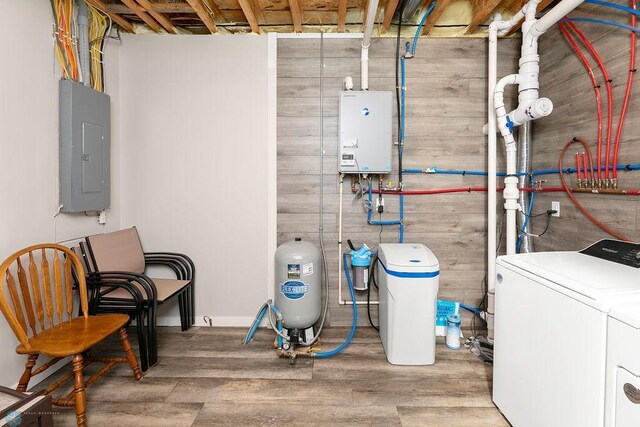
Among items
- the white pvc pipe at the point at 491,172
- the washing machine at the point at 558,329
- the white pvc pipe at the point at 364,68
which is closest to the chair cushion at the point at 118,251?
the white pvc pipe at the point at 364,68

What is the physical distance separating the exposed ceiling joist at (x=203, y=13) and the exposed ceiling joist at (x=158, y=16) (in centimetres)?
31

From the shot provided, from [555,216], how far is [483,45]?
1478 millimetres

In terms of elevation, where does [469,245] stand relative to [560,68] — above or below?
below

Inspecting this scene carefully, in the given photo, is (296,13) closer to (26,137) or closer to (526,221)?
(26,137)

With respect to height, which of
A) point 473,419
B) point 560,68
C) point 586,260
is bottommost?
point 473,419

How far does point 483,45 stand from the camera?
9.24ft

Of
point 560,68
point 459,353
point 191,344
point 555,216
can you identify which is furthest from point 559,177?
point 191,344

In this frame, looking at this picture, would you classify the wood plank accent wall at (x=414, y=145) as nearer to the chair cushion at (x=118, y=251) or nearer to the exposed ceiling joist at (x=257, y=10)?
the exposed ceiling joist at (x=257, y=10)

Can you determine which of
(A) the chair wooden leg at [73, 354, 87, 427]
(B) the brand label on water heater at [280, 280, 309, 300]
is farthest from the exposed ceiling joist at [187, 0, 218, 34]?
(A) the chair wooden leg at [73, 354, 87, 427]

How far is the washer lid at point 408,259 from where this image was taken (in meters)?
2.26

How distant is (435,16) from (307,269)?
6.86ft

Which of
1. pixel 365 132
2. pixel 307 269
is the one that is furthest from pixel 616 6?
pixel 307 269

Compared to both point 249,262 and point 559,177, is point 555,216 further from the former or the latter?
point 249,262

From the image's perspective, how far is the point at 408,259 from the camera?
234 cm
